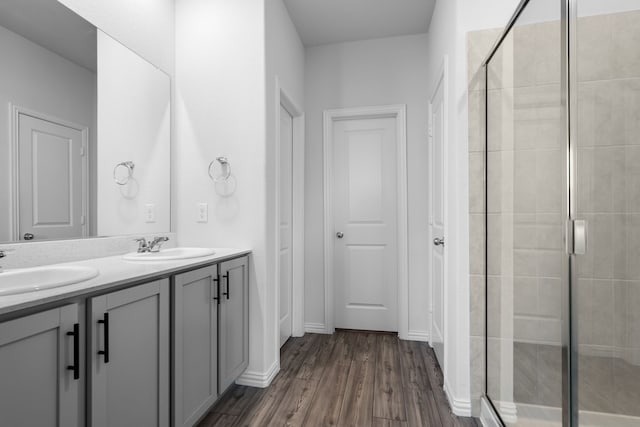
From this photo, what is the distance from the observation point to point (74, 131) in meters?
1.59

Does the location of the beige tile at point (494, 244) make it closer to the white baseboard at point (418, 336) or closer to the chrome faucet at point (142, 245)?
the white baseboard at point (418, 336)

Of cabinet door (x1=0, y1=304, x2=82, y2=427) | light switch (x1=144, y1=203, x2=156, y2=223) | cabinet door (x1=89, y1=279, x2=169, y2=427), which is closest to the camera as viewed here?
cabinet door (x1=0, y1=304, x2=82, y2=427)

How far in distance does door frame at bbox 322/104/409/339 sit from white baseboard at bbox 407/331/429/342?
0.04 metres

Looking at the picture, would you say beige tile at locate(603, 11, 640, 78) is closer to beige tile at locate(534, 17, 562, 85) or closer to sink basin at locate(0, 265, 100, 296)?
beige tile at locate(534, 17, 562, 85)

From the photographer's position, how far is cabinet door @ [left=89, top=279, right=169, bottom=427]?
1.05 metres

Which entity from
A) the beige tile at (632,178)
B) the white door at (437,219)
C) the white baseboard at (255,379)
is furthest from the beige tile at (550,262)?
the white baseboard at (255,379)

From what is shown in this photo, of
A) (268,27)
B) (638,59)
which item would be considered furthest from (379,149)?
(638,59)

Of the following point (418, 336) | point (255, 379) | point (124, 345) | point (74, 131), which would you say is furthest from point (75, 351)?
point (418, 336)

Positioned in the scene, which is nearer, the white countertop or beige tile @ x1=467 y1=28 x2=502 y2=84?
the white countertop

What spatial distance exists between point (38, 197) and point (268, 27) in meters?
1.63

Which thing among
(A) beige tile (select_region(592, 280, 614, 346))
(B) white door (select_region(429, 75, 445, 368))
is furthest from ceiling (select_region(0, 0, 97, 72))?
(A) beige tile (select_region(592, 280, 614, 346))

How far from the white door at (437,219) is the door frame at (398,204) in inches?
10.7

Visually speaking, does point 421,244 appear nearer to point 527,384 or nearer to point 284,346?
point 284,346

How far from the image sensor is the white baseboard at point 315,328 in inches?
121
